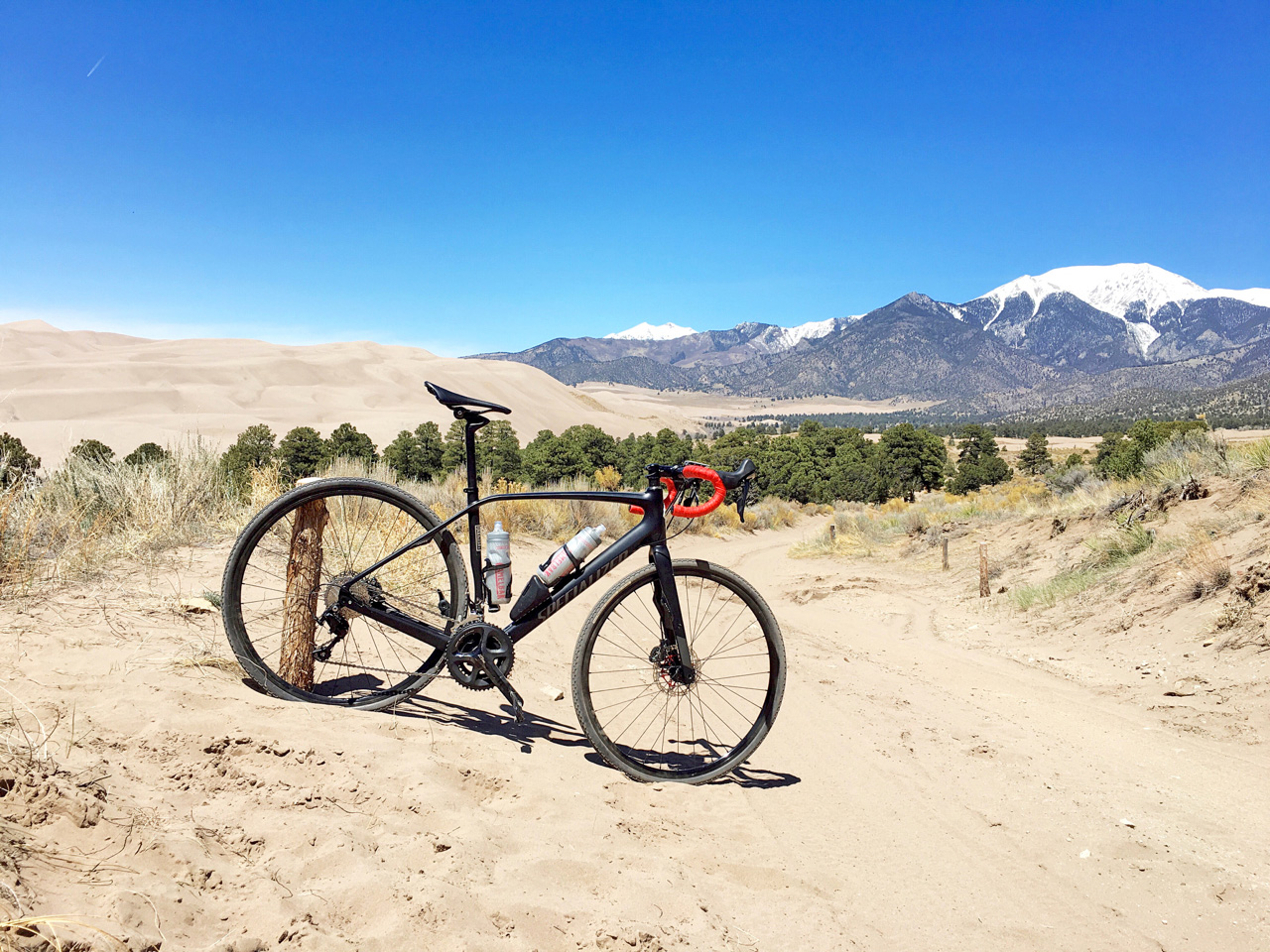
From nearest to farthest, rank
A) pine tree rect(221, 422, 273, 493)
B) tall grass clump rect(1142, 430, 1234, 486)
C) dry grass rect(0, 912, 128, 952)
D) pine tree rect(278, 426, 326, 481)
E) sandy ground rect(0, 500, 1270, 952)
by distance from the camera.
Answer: dry grass rect(0, 912, 128, 952) → sandy ground rect(0, 500, 1270, 952) → tall grass clump rect(1142, 430, 1234, 486) → pine tree rect(221, 422, 273, 493) → pine tree rect(278, 426, 326, 481)

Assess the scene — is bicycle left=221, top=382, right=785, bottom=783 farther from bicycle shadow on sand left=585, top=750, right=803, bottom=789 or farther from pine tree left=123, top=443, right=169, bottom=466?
pine tree left=123, top=443, right=169, bottom=466

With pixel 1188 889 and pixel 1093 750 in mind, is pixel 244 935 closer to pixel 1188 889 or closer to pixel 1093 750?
pixel 1188 889

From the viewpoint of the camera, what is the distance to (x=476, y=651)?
3.54m

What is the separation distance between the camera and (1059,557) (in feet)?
40.1

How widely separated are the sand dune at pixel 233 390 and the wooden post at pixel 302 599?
62.0 m

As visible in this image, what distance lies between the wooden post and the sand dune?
6199 centimetres

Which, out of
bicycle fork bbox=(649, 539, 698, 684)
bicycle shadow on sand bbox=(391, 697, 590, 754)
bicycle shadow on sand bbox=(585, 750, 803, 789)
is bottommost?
bicycle shadow on sand bbox=(585, 750, 803, 789)

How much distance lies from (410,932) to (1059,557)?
1277cm

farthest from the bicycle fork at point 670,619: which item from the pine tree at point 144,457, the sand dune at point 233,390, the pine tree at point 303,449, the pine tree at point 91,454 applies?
the sand dune at point 233,390

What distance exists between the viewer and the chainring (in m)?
3.51

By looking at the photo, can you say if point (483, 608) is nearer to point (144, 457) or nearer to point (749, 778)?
point (749, 778)

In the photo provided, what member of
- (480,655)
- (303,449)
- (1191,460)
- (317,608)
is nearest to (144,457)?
(317,608)

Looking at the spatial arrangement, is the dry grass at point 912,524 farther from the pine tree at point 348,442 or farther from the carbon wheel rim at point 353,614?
the pine tree at point 348,442

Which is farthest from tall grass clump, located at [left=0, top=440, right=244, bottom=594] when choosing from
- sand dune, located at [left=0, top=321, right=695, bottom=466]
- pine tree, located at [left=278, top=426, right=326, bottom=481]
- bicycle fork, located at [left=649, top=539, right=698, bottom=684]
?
sand dune, located at [left=0, top=321, right=695, bottom=466]
